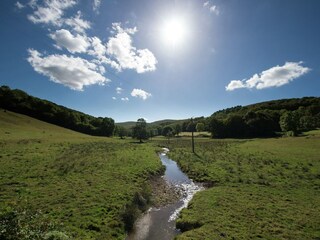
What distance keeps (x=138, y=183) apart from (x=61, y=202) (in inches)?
378

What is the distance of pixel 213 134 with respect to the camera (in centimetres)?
11944

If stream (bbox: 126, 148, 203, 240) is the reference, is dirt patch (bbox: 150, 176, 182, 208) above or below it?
above

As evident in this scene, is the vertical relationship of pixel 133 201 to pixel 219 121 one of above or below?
below

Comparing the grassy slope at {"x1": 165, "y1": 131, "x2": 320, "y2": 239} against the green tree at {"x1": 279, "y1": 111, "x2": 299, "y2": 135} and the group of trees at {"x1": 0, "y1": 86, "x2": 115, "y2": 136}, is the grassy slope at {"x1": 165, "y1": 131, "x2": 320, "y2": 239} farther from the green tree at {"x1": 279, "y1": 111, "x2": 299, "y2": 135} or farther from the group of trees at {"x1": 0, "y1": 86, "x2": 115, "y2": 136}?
the group of trees at {"x1": 0, "y1": 86, "x2": 115, "y2": 136}

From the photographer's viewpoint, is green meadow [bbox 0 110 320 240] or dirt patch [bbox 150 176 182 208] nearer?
green meadow [bbox 0 110 320 240]

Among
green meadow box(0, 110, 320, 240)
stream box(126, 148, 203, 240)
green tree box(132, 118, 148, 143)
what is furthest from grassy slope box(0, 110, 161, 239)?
green tree box(132, 118, 148, 143)

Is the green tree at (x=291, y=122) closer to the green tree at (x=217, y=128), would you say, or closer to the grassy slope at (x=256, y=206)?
the green tree at (x=217, y=128)

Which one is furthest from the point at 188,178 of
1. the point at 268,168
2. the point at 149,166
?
the point at 268,168

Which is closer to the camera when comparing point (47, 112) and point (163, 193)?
point (163, 193)

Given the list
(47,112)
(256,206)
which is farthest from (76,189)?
(47,112)

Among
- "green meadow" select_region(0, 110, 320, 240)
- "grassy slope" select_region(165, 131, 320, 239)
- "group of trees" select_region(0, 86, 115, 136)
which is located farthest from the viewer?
"group of trees" select_region(0, 86, 115, 136)

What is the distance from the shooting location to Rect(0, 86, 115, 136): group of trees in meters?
103

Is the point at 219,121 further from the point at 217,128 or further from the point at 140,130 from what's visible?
the point at 140,130

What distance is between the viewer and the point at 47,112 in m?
114
